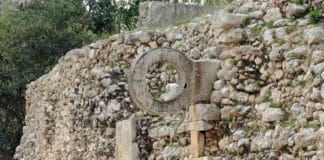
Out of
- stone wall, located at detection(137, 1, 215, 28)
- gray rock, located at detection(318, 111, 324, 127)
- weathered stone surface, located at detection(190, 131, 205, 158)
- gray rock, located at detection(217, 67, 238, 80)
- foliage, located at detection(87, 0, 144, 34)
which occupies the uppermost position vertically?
foliage, located at detection(87, 0, 144, 34)

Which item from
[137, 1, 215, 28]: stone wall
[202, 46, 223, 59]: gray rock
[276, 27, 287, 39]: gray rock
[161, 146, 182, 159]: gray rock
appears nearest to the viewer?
[276, 27, 287, 39]: gray rock

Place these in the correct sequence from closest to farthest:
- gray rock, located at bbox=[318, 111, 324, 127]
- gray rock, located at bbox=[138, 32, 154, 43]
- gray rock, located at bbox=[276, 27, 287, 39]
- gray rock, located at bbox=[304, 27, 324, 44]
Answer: gray rock, located at bbox=[318, 111, 324, 127]
gray rock, located at bbox=[304, 27, 324, 44]
gray rock, located at bbox=[276, 27, 287, 39]
gray rock, located at bbox=[138, 32, 154, 43]

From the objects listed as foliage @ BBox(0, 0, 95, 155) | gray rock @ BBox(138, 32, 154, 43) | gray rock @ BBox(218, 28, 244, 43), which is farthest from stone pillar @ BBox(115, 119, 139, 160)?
foliage @ BBox(0, 0, 95, 155)

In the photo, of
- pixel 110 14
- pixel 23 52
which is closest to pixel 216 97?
pixel 23 52

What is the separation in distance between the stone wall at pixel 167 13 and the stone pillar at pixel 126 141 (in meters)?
2.30

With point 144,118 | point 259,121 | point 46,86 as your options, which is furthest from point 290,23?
point 46,86

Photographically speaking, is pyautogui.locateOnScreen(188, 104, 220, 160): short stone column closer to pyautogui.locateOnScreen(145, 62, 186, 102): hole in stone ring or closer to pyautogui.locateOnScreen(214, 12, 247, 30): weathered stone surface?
pyautogui.locateOnScreen(214, 12, 247, 30): weathered stone surface

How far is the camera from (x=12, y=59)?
2375cm

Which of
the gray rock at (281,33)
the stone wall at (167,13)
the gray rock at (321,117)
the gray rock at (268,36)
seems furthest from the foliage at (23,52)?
the gray rock at (321,117)

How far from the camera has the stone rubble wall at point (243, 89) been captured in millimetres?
7613

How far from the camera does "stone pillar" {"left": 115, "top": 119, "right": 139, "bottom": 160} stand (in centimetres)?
A: 1093

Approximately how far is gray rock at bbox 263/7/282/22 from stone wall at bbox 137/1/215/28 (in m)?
4.56

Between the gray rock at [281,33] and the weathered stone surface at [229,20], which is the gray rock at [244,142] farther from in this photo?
the weathered stone surface at [229,20]

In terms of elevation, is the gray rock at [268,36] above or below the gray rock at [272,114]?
above
